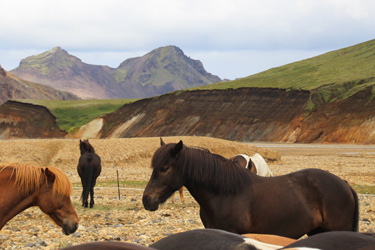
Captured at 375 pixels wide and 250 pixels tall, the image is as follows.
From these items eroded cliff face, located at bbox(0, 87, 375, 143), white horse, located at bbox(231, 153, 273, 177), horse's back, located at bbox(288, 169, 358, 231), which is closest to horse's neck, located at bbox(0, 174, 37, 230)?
horse's back, located at bbox(288, 169, 358, 231)

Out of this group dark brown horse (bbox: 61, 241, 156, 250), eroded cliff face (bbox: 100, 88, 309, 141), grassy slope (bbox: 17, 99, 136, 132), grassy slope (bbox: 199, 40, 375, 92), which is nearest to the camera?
dark brown horse (bbox: 61, 241, 156, 250)

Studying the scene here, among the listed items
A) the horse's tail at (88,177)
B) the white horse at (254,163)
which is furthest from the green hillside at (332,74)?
the horse's tail at (88,177)

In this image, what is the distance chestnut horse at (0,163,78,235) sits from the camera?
5.78m

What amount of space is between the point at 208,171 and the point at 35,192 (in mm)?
2439

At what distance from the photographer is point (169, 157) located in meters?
6.53

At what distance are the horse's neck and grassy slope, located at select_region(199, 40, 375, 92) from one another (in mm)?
71644

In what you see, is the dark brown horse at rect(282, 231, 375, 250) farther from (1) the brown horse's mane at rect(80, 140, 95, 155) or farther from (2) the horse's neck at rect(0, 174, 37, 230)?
(1) the brown horse's mane at rect(80, 140, 95, 155)

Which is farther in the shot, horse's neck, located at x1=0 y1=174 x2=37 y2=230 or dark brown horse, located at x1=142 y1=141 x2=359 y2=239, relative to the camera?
dark brown horse, located at x1=142 y1=141 x2=359 y2=239

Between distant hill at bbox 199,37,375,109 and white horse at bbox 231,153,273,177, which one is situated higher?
distant hill at bbox 199,37,375,109

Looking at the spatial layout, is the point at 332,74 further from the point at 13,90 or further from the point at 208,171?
the point at 13,90

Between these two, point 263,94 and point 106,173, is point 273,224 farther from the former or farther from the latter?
point 263,94

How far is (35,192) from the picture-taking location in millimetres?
5879

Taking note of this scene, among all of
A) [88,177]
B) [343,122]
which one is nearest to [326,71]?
[343,122]

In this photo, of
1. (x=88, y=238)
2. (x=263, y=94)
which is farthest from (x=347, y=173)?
(x=263, y=94)
